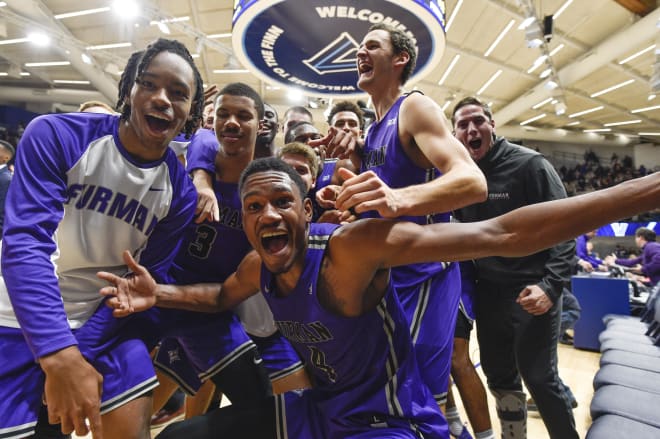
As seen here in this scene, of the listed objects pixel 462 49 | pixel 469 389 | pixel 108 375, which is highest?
pixel 462 49

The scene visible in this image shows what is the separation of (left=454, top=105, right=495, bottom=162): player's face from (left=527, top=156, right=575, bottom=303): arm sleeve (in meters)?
0.31

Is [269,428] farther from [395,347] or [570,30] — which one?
[570,30]

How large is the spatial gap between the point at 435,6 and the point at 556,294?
9.67ft

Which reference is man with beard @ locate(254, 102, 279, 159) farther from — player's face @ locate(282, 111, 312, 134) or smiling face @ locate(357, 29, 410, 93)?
smiling face @ locate(357, 29, 410, 93)

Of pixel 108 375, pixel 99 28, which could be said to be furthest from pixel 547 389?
pixel 99 28

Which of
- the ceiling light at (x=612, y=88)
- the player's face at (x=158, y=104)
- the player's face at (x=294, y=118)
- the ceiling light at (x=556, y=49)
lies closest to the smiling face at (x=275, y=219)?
the player's face at (x=158, y=104)

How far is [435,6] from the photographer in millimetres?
3838

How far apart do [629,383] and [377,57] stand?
2758 mm

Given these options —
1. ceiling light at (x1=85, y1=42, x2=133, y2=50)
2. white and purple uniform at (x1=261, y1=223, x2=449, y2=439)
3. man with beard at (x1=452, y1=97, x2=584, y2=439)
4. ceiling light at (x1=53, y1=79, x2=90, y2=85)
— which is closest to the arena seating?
man with beard at (x1=452, y1=97, x2=584, y2=439)

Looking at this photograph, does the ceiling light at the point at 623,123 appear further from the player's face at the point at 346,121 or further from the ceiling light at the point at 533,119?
the player's face at the point at 346,121

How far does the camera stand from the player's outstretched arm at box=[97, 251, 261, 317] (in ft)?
4.87

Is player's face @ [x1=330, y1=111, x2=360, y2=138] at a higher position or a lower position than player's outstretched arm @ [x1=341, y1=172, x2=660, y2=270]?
higher

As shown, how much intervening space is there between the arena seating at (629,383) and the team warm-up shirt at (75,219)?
229 centimetres

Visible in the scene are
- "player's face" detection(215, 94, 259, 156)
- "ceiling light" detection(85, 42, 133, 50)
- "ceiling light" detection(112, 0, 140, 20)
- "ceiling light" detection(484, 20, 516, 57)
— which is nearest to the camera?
"player's face" detection(215, 94, 259, 156)
